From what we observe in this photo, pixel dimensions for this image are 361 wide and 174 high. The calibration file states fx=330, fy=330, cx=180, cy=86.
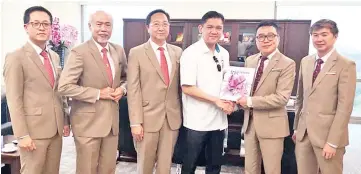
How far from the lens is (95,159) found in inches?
91.2

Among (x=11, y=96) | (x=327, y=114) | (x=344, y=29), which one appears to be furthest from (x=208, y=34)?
(x=344, y=29)

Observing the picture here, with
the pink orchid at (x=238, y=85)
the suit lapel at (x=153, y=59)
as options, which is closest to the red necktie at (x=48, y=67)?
the suit lapel at (x=153, y=59)

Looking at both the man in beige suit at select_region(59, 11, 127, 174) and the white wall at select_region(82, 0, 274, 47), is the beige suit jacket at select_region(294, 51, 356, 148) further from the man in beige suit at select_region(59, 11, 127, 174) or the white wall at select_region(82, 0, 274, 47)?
the white wall at select_region(82, 0, 274, 47)

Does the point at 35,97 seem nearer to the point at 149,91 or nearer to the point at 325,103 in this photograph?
the point at 149,91

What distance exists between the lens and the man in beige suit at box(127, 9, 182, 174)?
2.31 metres

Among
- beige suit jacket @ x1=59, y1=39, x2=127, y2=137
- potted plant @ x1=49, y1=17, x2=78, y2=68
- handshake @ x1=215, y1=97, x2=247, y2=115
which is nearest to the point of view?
beige suit jacket @ x1=59, y1=39, x2=127, y2=137

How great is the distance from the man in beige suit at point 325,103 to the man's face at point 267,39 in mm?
252

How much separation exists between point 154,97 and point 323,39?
1192 millimetres

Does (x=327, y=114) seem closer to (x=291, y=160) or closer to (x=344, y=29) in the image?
(x=291, y=160)

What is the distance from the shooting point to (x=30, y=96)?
2.11 meters

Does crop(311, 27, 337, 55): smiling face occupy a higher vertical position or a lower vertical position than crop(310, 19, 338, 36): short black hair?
lower

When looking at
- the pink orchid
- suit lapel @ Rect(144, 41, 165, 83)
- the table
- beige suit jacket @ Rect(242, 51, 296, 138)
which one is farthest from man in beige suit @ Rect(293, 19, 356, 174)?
the table

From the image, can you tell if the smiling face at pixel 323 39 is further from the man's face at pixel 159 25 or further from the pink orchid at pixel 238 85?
the man's face at pixel 159 25

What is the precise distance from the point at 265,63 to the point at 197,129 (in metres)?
0.67
